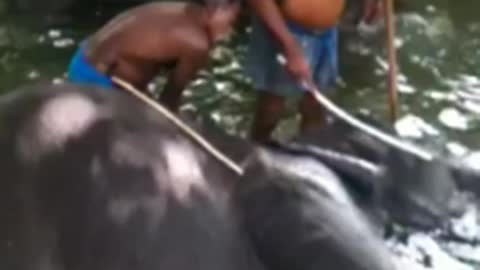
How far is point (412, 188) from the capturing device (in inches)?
82.0

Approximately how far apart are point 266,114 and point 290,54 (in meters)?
0.38

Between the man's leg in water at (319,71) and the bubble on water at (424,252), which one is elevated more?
the bubble on water at (424,252)

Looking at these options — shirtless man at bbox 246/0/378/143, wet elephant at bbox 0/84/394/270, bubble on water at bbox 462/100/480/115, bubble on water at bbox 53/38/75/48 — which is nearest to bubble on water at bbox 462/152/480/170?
wet elephant at bbox 0/84/394/270

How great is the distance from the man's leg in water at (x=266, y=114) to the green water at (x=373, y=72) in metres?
0.09

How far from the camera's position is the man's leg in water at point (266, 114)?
124 inches

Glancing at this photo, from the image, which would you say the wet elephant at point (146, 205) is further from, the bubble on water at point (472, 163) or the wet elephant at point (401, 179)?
the bubble on water at point (472, 163)

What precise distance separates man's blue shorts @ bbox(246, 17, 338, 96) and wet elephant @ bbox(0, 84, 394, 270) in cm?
106

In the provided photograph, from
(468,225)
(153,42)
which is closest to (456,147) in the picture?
(153,42)

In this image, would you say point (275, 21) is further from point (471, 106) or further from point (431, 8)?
point (431, 8)

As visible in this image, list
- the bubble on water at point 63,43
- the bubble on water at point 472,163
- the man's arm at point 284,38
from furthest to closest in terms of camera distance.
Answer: the bubble on water at point 63,43, the man's arm at point 284,38, the bubble on water at point 472,163

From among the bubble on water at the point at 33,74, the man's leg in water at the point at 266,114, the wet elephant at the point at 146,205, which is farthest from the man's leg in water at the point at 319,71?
the bubble on water at the point at 33,74

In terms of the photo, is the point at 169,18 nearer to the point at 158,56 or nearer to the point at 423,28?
the point at 158,56

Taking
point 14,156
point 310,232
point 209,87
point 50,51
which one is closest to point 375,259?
point 310,232

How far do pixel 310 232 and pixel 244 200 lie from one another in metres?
0.15
